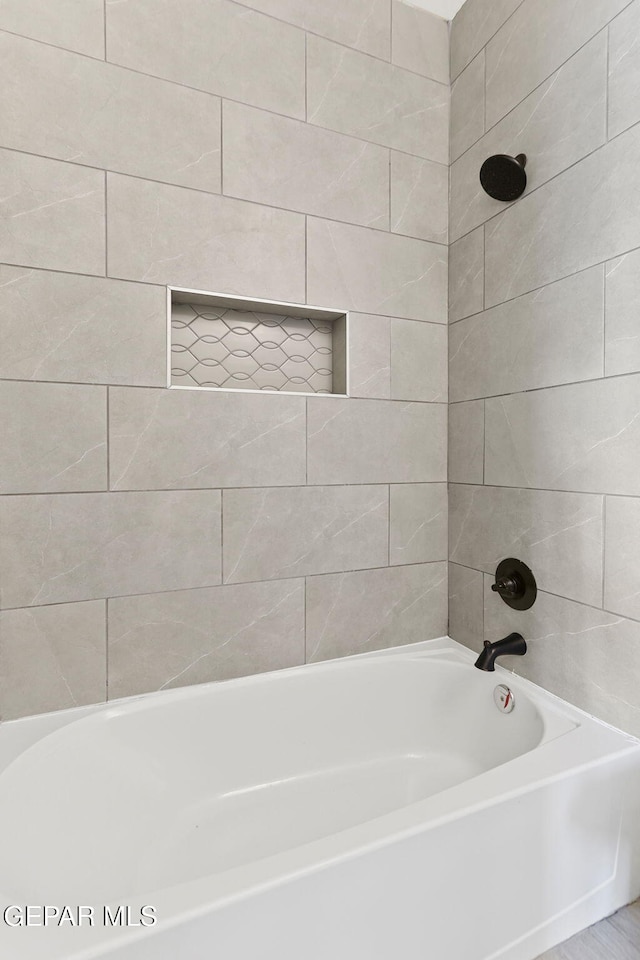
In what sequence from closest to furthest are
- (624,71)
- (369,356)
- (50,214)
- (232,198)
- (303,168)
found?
(624,71)
(50,214)
(232,198)
(303,168)
(369,356)

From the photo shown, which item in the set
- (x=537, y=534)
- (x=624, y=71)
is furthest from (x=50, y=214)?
(x=537, y=534)

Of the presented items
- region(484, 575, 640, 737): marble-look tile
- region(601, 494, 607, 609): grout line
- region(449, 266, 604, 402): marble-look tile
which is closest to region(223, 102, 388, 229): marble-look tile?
region(449, 266, 604, 402): marble-look tile

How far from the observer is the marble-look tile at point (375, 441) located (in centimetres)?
176

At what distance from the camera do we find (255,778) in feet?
5.35

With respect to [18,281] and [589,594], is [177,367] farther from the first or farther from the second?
[589,594]

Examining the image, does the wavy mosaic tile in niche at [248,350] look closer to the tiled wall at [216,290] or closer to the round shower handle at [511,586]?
the tiled wall at [216,290]

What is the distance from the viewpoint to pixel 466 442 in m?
1.89

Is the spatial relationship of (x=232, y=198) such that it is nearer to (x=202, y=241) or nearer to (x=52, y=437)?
(x=202, y=241)

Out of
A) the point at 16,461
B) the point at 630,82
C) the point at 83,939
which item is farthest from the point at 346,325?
the point at 83,939

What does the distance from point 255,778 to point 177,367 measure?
1.38 meters

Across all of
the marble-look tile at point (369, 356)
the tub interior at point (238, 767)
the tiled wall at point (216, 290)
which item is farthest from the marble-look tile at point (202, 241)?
the tub interior at point (238, 767)

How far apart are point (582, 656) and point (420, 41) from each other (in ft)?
7.43

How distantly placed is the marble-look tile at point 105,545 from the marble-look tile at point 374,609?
0.42 meters

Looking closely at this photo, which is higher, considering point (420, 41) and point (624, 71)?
point (420, 41)
